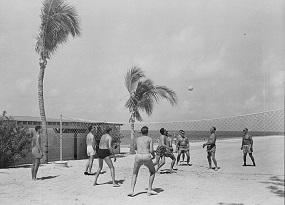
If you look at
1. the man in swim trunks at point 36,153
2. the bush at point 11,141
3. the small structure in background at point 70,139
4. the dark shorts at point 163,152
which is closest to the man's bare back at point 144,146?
the dark shorts at point 163,152

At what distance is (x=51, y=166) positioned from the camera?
518 inches

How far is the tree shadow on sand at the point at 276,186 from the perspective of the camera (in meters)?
8.05

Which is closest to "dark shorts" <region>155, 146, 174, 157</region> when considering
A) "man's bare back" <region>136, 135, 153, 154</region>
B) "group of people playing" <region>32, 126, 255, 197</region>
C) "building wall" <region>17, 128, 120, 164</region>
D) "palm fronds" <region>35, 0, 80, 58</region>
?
"group of people playing" <region>32, 126, 255, 197</region>

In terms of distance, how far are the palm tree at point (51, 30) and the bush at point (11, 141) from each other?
0.96 meters

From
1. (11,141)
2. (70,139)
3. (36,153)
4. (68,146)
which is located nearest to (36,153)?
(36,153)

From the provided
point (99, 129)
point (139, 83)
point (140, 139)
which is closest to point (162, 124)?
point (99, 129)

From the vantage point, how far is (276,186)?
8836 millimetres

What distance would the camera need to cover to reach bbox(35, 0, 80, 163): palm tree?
15.2 m

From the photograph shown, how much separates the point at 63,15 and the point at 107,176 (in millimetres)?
7957

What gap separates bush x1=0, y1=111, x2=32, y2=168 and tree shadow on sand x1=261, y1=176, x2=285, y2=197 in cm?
955

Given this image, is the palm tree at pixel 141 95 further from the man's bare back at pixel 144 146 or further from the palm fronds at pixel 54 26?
the man's bare back at pixel 144 146

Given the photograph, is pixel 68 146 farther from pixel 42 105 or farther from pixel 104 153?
pixel 104 153

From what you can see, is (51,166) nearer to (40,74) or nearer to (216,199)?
(40,74)

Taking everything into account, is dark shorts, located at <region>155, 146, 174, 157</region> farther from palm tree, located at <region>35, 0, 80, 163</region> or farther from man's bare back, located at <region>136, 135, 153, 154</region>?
palm tree, located at <region>35, 0, 80, 163</region>
